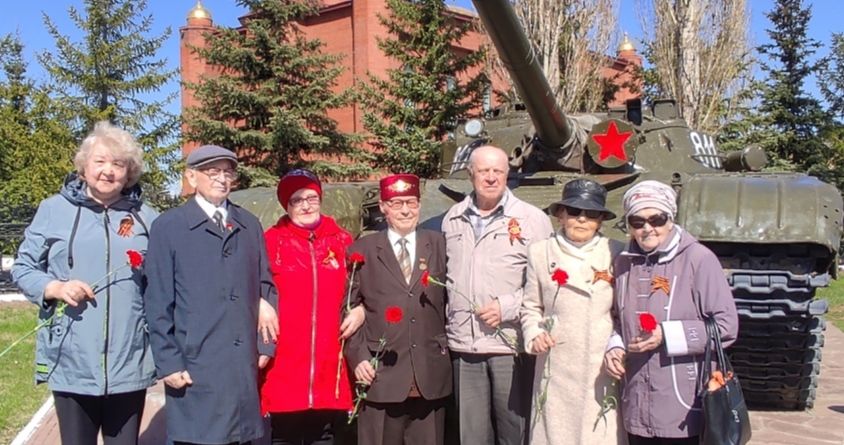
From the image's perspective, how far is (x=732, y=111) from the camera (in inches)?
961

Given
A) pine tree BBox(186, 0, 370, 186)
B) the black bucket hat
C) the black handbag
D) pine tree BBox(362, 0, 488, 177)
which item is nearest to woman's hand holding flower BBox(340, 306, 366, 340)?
the black bucket hat

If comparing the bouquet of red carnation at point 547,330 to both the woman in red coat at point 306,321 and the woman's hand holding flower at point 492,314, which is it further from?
the woman in red coat at point 306,321

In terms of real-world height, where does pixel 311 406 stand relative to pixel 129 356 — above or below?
below

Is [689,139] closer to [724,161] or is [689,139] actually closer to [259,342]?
[724,161]

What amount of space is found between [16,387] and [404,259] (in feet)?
18.2

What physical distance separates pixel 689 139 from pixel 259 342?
200 inches

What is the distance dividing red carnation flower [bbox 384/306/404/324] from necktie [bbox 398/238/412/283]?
0.16 metres

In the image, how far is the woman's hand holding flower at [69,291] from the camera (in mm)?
3486

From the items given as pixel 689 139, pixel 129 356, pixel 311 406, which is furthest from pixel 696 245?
pixel 689 139

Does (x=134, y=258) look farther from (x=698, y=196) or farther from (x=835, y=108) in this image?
(x=835, y=108)

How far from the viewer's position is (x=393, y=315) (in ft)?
13.3

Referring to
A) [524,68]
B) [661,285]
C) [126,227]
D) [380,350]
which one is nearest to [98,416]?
[126,227]

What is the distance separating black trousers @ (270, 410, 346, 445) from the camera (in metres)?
4.12

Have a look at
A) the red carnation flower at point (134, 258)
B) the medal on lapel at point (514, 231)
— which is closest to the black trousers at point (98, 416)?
the red carnation flower at point (134, 258)
